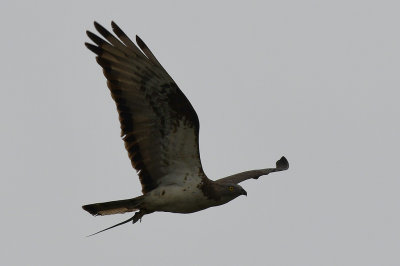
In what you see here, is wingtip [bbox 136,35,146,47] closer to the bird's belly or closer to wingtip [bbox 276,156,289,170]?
the bird's belly

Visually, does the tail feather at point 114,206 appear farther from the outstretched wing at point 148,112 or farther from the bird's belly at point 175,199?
the outstretched wing at point 148,112

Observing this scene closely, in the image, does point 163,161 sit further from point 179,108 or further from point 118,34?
point 118,34

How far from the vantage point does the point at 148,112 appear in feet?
40.6

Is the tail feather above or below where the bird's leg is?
above

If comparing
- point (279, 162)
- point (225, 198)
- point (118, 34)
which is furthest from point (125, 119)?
point (279, 162)

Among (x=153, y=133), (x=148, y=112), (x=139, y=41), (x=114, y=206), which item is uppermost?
(x=139, y=41)

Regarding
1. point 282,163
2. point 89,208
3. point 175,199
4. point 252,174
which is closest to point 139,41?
point 175,199

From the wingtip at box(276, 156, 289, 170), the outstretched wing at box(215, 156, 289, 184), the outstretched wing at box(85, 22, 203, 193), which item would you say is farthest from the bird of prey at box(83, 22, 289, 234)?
the wingtip at box(276, 156, 289, 170)

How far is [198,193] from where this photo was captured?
12.9 metres

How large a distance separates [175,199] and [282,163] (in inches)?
160

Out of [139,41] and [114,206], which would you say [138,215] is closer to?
[114,206]

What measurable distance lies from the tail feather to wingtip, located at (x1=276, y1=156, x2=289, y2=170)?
4.14m

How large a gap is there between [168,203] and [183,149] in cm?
85

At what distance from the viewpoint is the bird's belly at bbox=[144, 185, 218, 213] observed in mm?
12852
